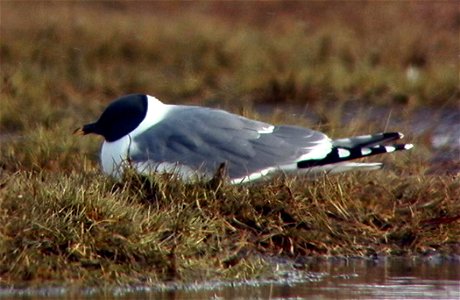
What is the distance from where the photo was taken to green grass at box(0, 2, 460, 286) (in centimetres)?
600

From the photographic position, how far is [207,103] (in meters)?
10.3

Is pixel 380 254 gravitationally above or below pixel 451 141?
below

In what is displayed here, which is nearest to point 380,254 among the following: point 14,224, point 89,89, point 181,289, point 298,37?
point 181,289

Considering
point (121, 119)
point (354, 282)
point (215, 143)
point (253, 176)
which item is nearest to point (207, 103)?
point (121, 119)

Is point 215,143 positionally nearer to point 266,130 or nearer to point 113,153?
point 266,130

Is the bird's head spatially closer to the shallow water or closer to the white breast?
the white breast

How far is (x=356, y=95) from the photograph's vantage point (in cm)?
1023

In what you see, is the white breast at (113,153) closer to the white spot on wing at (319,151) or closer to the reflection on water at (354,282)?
the white spot on wing at (319,151)

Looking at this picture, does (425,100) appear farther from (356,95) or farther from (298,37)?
(298,37)

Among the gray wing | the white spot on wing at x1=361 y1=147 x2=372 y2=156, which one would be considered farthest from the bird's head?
the white spot on wing at x1=361 y1=147 x2=372 y2=156

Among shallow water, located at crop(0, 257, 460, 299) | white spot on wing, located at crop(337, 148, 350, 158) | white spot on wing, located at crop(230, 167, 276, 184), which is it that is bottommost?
shallow water, located at crop(0, 257, 460, 299)

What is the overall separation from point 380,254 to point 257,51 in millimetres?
5352

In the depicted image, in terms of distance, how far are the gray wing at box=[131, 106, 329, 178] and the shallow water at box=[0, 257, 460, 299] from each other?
874 millimetres

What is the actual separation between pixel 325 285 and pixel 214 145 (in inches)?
63.0
